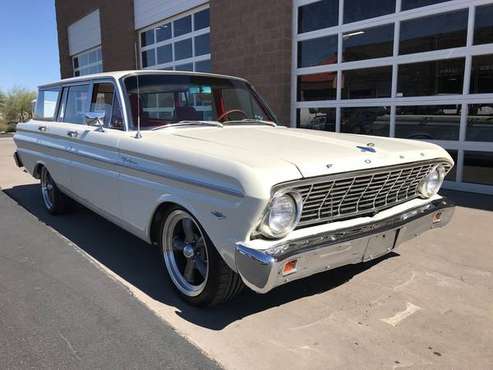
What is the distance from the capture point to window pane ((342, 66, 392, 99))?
8.05 m

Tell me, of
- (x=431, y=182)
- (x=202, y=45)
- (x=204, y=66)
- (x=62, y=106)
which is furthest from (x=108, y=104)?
(x=202, y=45)

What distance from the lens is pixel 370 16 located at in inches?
323

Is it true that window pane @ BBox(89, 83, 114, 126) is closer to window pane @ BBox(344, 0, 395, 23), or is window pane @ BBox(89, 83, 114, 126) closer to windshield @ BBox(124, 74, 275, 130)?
windshield @ BBox(124, 74, 275, 130)

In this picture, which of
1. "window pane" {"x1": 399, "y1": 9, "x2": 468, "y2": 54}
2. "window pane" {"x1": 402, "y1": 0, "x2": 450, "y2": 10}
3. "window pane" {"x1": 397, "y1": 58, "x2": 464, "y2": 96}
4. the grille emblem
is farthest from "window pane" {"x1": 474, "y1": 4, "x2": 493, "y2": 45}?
the grille emblem

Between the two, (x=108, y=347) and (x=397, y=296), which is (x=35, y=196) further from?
(x=397, y=296)

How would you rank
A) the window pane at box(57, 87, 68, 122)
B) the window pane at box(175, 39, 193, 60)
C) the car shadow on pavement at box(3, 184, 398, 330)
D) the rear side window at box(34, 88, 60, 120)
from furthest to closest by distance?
the window pane at box(175, 39, 193, 60), the rear side window at box(34, 88, 60, 120), the window pane at box(57, 87, 68, 122), the car shadow on pavement at box(3, 184, 398, 330)

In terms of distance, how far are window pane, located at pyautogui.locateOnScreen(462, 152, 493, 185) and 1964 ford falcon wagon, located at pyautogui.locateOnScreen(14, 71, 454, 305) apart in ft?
11.8

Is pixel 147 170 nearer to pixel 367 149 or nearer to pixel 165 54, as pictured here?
pixel 367 149

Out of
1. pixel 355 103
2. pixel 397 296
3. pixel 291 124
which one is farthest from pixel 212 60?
pixel 397 296

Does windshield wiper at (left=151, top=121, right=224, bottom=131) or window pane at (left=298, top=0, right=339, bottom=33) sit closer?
windshield wiper at (left=151, top=121, right=224, bottom=131)

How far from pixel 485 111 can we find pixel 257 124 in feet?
13.8

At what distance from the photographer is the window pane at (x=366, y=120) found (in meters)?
8.20

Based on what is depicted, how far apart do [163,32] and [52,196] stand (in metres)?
9.65

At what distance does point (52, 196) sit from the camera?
577cm
